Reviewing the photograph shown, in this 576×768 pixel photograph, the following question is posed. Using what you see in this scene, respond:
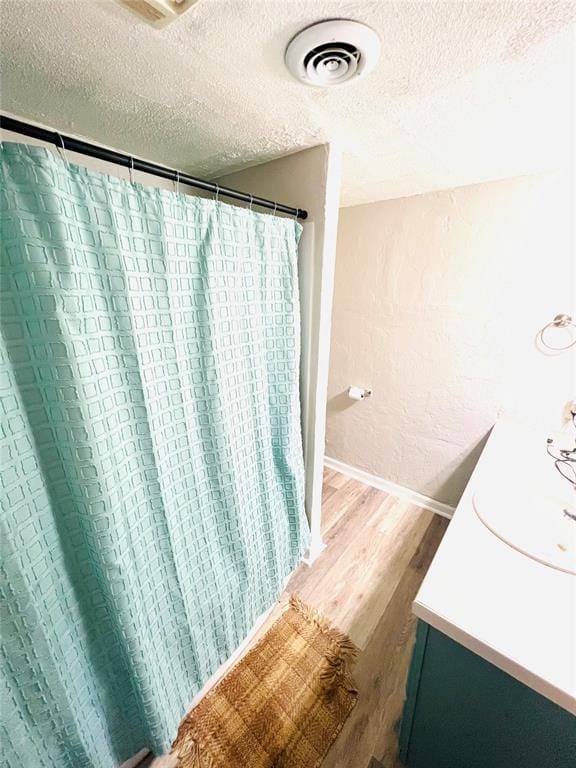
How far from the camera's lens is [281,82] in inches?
29.4

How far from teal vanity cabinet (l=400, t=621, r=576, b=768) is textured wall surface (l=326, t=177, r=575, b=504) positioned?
1.32m

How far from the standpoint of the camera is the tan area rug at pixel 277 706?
97cm

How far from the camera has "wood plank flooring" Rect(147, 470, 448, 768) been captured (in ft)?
3.33

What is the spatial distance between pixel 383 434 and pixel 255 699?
5.09 ft

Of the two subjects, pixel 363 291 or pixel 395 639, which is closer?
pixel 395 639

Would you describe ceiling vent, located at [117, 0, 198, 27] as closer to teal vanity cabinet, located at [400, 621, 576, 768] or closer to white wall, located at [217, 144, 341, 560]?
white wall, located at [217, 144, 341, 560]

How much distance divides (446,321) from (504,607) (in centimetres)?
146

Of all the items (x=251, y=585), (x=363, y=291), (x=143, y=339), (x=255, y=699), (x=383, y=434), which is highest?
(x=363, y=291)

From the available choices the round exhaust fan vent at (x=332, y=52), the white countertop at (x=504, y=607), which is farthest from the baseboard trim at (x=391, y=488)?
the round exhaust fan vent at (x=332, y=52)

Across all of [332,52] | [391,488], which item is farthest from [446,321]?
[332,52]

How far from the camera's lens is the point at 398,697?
1.10m

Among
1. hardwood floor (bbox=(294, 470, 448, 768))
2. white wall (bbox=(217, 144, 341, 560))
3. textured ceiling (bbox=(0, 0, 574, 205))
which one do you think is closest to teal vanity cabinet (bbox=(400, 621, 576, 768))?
hardwood floor (bbox=(294, 470, 448, 768))

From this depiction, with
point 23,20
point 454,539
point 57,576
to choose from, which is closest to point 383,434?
point 454,539

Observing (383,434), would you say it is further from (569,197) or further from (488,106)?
(488,106)
